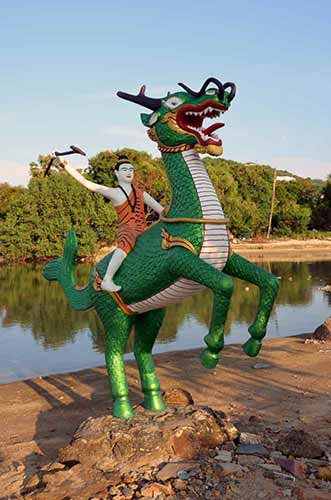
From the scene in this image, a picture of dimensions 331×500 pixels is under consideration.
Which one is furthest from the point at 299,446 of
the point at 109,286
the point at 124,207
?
the point at 124,207

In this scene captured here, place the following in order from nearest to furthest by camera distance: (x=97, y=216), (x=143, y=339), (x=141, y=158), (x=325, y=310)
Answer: (x=143, y=339)
(x=325, y=310)
(x=97, y=216)
(x=141, y=158)

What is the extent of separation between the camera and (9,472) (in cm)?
468

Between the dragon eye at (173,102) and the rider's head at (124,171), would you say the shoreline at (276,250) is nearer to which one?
the rider's head at (124,171)

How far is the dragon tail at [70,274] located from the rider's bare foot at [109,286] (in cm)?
59

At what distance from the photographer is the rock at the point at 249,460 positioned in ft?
13.1

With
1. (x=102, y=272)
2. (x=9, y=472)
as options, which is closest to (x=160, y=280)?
(x=102, y=272)

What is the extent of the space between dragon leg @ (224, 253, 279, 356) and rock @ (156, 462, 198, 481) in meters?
0.92

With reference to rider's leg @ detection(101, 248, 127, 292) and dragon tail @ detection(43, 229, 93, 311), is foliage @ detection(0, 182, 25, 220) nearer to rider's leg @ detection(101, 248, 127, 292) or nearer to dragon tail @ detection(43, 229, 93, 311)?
dragon tail @ detection(43, 229, 93, 311)

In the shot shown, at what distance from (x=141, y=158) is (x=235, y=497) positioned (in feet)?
101

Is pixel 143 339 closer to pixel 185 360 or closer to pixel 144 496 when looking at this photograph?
pixel 144 496

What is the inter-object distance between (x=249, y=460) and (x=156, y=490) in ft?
2.65

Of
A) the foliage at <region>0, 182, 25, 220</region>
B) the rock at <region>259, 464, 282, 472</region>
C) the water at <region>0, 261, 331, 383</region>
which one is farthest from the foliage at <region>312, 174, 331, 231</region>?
the rock at <region>259, 464, 282, 472</region>

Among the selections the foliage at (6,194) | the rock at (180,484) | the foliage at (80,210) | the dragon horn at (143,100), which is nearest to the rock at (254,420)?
the rock at (180,484)

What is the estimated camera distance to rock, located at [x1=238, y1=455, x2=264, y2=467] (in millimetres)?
3996
